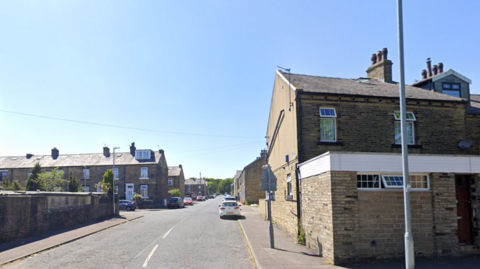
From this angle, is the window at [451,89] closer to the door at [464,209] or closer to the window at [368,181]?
the door at [464,209]

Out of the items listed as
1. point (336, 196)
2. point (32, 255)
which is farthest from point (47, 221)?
point (336, 196)

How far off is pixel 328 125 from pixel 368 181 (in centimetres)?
483

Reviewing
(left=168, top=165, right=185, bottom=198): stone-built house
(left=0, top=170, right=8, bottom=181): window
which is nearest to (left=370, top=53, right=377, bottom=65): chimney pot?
(left=168, top=165, right=185, bottom=198): stone-built house

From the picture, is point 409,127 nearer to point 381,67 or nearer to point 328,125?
point 328,125

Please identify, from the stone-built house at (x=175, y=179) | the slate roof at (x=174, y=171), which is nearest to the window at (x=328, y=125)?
the stone-built house at (x=175, y=179)

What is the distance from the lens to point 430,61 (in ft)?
69.7

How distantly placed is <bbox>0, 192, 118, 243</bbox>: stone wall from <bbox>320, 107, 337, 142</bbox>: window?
44.0ft

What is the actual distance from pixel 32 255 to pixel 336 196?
10429 millimetres

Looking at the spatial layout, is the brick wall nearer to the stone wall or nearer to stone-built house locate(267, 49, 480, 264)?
stone-built house locate(267, 49, 480, 264)

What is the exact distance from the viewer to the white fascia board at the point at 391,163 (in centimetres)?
1038

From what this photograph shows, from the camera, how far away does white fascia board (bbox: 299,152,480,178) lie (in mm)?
10383

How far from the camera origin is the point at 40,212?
17.3 meters

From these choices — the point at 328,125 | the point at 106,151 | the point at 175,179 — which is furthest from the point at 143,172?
the point at 328,125

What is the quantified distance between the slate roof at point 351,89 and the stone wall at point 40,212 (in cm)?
1311
